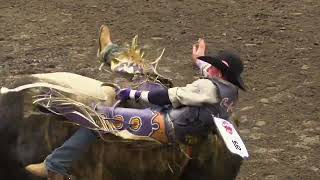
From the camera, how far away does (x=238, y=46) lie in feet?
25.1

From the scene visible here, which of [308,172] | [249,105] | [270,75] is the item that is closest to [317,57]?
[270,75]

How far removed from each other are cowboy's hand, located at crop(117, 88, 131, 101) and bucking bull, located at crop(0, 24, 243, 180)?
4 centimetres

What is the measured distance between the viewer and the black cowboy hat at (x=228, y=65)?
3.72 m

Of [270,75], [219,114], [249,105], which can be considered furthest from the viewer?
[270,75]

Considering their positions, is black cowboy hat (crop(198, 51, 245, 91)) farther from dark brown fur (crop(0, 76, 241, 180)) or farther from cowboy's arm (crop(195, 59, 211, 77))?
dark brown fur (crop(0, 76, 241, 180))

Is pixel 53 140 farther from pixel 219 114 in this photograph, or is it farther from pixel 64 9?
pixel 64 9

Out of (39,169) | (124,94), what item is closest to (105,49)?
(124,94)

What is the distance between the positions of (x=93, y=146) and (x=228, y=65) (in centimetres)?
85

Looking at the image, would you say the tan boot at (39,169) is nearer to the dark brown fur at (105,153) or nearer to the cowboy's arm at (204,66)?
the dark brown fur at (105,153)

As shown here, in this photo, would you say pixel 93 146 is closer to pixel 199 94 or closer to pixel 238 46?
pixel 199 94

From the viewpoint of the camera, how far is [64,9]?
8.84m

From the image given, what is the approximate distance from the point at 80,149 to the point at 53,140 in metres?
0.19

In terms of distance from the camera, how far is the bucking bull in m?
3.81

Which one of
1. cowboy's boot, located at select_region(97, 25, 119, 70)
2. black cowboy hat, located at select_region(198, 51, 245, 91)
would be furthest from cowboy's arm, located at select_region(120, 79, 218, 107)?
cowboy's boot, located at select_region(97, 25, 119, 70)
